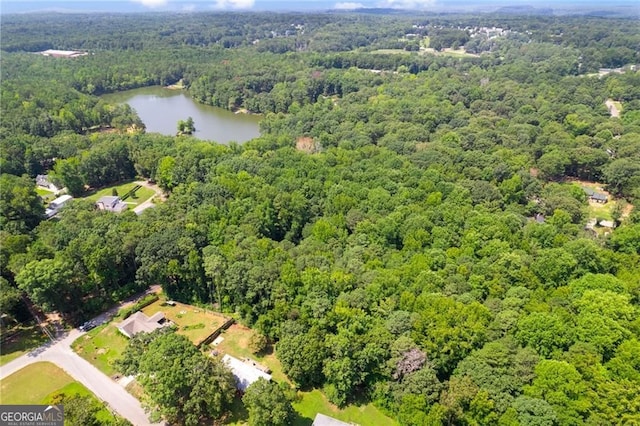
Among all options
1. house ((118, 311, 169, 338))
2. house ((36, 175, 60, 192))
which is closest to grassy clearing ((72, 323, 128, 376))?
house ((118, 311, 169, 338))

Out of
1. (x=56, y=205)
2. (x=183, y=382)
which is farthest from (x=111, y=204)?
(x=183, y=382)

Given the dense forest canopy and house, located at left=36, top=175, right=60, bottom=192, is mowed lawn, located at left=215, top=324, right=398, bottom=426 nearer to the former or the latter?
the dense forest canopy

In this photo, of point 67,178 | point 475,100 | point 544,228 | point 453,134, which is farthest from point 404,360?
point 475,100

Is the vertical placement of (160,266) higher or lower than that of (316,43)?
lower

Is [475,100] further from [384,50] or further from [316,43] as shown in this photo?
[316,43]

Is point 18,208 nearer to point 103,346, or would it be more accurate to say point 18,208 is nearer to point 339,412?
point 103,346
